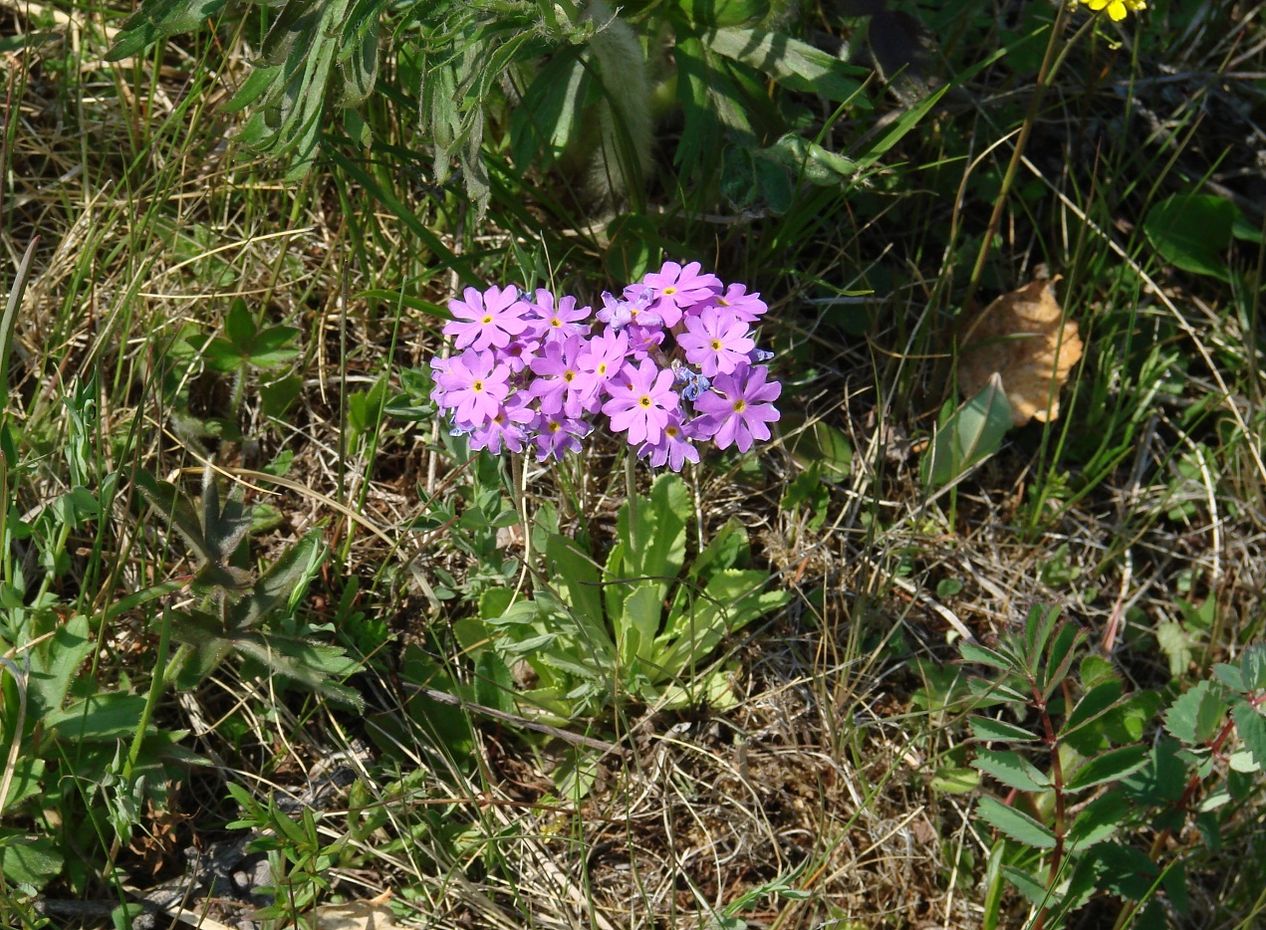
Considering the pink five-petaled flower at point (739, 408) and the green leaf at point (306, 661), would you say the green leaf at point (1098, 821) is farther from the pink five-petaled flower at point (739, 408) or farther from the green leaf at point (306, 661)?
the green leaf at point (306, 661)

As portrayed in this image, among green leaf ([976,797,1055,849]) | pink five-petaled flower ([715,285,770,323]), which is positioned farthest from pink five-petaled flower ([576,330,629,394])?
green leaf ([976,797,1055,849])

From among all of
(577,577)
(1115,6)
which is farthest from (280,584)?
(1115,6)

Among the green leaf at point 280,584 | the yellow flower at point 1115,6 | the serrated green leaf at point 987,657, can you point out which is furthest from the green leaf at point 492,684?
the yellow flower at point 1115,6

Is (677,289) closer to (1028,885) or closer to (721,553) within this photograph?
(721,553)

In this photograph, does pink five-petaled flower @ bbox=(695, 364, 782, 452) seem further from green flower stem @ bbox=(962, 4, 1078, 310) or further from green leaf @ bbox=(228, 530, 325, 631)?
green flower stem @ bbox=(962, 4, 1078, 310)

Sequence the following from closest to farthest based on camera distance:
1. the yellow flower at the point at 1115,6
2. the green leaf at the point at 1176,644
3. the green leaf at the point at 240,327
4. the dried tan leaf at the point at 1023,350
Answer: the yellow flower at the point at 1115,6 → the green leaf at the point at 240,327 → the green leaf at the point at 1176,644 → the dried tan leaf at the point at 1023,350

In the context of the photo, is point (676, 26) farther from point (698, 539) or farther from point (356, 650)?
point (356, 650)

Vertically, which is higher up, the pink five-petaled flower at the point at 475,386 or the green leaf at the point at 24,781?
the pink five-petaled flower at the point at 475,386
